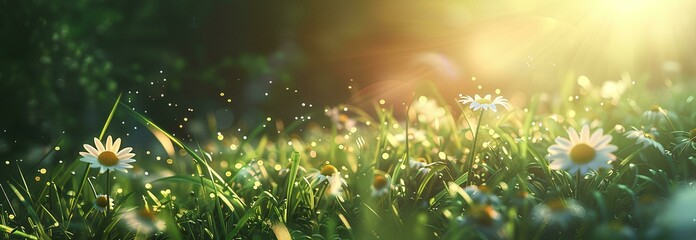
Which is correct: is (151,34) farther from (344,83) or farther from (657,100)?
(657,100)

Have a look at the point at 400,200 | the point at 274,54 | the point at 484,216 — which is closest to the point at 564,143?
the point at 484,216

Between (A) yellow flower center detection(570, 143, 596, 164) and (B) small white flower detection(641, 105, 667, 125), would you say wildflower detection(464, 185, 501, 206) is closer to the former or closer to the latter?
(A) yellow flower center detection(570, 143, 596, 164)

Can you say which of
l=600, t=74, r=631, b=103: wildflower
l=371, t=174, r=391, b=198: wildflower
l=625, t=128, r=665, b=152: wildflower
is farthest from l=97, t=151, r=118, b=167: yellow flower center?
l=600, t=74, r=631, b=103: wildflower

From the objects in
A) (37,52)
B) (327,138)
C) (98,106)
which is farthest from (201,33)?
(327,138)

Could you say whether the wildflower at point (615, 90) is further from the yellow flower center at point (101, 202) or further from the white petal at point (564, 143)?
the yellow flower center at point (101, 202)

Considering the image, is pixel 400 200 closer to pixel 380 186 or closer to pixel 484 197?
pixel 380 186

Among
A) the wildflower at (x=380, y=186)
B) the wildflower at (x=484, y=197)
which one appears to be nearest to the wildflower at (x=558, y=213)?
the wildflower at (x=484, y=197)
